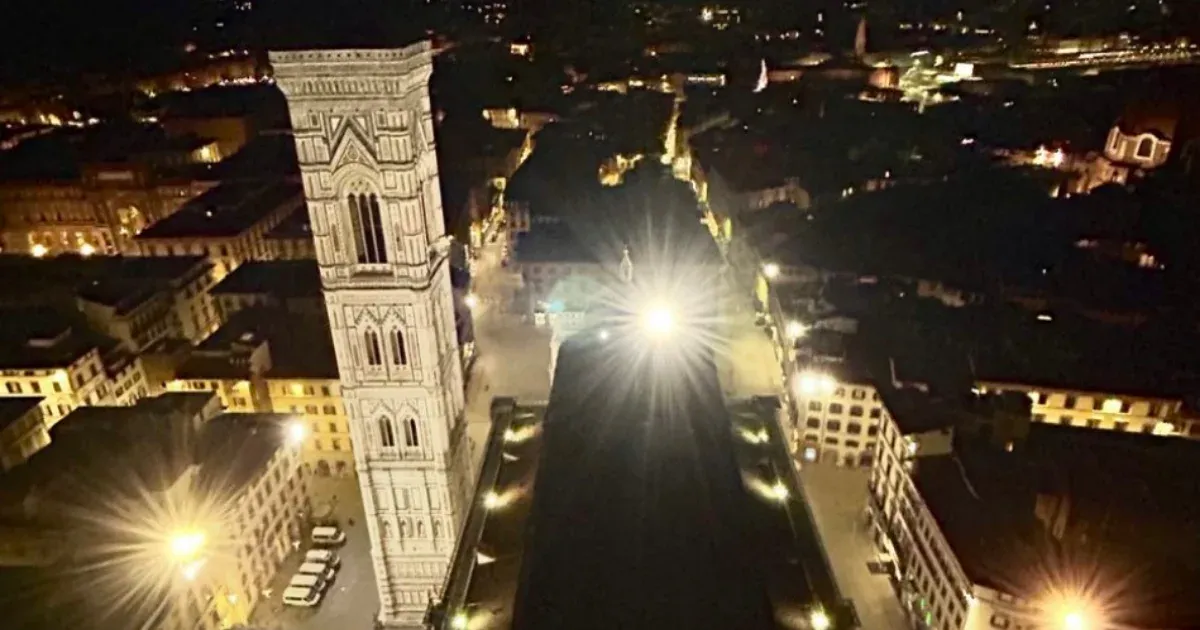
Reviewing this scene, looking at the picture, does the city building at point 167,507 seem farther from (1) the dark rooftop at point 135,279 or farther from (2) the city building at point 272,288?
(1) the dark rooftop at point 135,279

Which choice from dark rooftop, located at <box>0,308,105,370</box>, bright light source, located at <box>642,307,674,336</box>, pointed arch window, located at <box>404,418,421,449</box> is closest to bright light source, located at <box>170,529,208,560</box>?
pointed arch window, located at <box>404,418,421,449</box>

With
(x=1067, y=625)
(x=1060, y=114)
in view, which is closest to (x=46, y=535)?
(x=1067, y=625)

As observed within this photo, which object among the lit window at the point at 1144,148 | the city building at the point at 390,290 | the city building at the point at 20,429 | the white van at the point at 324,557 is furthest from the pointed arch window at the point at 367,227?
the lit window at the point at 1144,148

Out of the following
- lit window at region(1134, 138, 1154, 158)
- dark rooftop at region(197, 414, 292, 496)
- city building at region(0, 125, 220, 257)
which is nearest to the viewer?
dark rooftop at region(197, 414, 292, 496)

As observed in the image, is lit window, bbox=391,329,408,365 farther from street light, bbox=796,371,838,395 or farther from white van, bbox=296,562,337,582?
street light, bbox=796,371,838,395

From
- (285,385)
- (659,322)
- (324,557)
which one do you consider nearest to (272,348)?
(285,385)

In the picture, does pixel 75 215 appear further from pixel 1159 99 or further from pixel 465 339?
pixel 1159 99

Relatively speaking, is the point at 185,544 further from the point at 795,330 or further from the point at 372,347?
the point at 795,330
